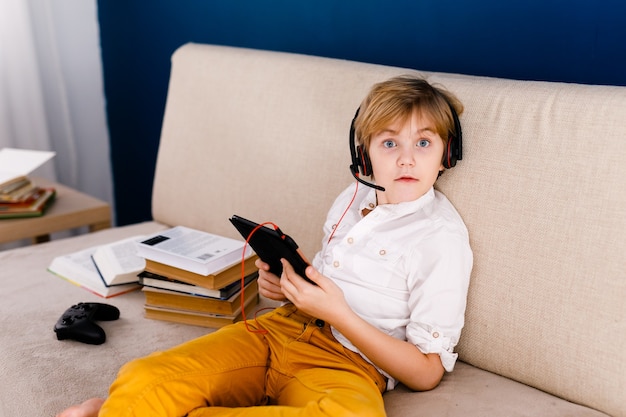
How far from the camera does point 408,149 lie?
115 centimetres

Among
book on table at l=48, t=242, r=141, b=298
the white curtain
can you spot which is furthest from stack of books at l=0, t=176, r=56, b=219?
the white curtain

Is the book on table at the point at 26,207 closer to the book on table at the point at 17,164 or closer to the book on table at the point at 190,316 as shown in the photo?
the book on table at the point at 17,164

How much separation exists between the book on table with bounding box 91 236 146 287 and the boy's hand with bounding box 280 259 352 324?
23.4 inches

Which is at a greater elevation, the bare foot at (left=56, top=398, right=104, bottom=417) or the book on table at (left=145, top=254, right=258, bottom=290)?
the book on table at (left=145, top=254, right=258, bottom=290)

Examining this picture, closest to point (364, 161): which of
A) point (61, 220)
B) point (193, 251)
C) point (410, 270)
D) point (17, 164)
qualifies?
point (410, 270)

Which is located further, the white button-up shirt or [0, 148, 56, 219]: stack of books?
[0, 148, 56, 219]: stack of books

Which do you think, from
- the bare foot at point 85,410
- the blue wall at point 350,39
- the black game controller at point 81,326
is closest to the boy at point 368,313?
the bare foot at point 85,410

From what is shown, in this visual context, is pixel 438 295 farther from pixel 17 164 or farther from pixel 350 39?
pixel 17 164

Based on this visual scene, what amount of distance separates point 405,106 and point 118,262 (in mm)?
837

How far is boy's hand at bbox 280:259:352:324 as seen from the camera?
1.06m

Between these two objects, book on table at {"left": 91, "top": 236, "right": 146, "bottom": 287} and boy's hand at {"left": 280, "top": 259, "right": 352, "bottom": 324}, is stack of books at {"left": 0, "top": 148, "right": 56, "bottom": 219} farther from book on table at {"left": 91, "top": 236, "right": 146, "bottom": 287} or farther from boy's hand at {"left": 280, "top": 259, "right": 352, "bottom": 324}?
boy's hand at {"left": 280, "top": 259, "right": 352, "bottom": 324}

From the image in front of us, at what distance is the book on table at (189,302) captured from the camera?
1409mm

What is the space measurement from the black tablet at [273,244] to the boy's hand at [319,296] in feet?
0.06

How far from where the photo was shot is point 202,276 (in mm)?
1383
